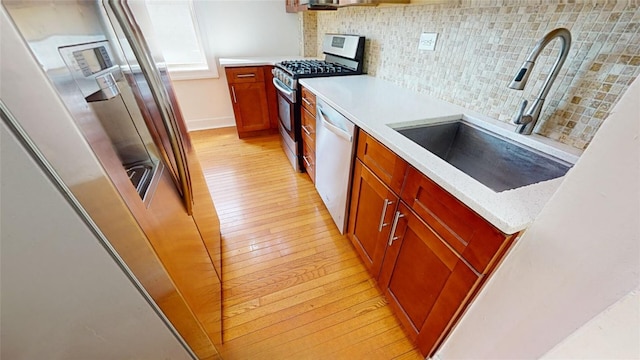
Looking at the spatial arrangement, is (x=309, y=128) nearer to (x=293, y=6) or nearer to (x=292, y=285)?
(x=292, y=285)

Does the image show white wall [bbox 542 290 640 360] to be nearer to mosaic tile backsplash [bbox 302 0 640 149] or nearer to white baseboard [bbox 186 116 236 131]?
mosaic tile backsplash [bbox 302 0 640 149]

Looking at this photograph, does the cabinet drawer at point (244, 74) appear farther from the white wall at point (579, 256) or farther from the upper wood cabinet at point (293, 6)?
the white wall at point (579, 256)

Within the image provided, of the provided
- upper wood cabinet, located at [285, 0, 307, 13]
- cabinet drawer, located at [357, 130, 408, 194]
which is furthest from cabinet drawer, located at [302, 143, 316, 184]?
upper wood cabinet, located at [285, 0, 307, 13]

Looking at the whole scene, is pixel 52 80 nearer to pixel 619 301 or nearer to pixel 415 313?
pixel 619 301

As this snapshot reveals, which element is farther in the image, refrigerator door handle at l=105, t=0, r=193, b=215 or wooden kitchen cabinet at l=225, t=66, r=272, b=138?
wooden kitchen cabinet at l=225, t=66, r=272, b=138

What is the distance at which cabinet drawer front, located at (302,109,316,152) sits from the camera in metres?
1.97

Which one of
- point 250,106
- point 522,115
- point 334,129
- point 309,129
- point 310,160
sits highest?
point 522,115

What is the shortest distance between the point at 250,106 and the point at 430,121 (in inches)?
96.0

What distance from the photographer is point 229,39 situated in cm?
319

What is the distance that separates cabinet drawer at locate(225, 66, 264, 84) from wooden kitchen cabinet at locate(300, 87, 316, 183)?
1.10 m

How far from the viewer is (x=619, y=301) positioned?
46cm

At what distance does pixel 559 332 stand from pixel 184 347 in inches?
44.5

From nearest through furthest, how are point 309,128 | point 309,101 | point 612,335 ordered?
point 612,335
point 309,101
point 309,128

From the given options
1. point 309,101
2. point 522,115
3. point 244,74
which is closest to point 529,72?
point 522,115
